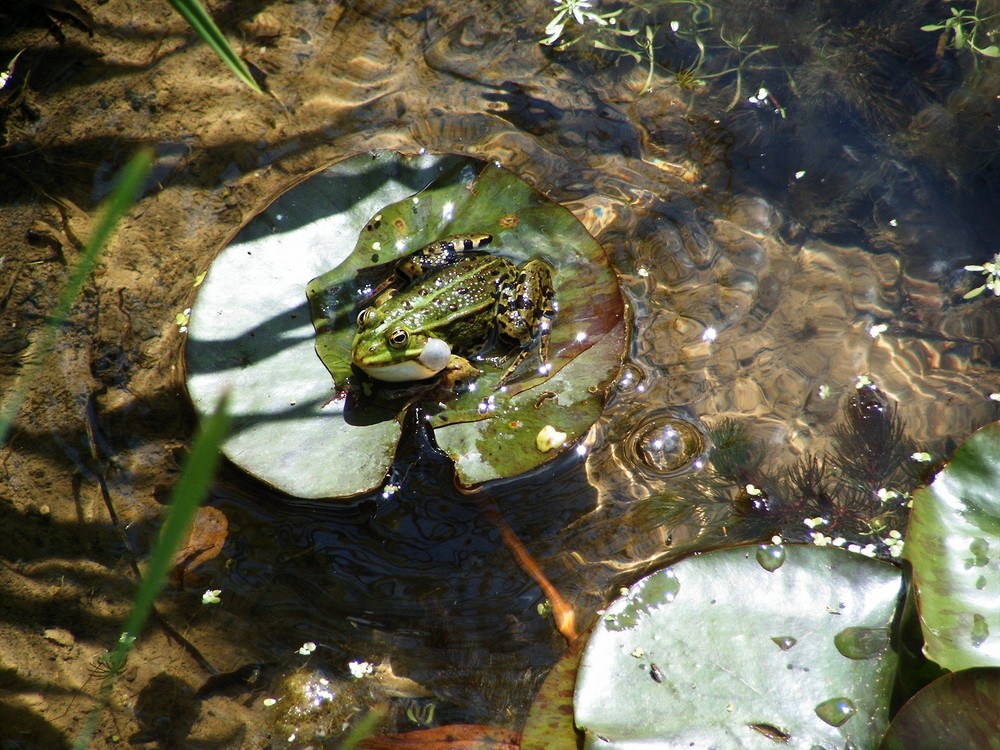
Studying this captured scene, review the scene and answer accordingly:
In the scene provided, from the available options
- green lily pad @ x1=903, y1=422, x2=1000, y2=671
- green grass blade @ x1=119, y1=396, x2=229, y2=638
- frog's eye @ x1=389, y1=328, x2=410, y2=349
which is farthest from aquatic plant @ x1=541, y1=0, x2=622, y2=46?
green grass blade @ x1=119, y1=396, x2=229, y2=638

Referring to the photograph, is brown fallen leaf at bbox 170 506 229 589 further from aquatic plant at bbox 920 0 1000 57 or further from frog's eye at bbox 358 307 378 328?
aquatic plant at bbox 920 0 1000 57

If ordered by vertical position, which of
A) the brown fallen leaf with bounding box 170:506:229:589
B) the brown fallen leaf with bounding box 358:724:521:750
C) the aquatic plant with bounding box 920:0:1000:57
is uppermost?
the aquatic plant with bounding box 920:0:1000:57

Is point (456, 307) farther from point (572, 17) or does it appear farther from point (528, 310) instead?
point (572, 17)

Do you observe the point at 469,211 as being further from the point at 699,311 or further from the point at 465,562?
the point at 465,562

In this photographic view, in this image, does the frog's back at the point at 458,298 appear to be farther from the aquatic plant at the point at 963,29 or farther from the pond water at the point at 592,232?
the aquatic plant at the point at 963,29

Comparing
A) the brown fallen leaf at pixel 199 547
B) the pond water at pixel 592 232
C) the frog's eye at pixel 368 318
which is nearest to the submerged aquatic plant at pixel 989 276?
the pond water at pixel 592 232

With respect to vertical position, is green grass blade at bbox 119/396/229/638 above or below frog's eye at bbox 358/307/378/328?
above
